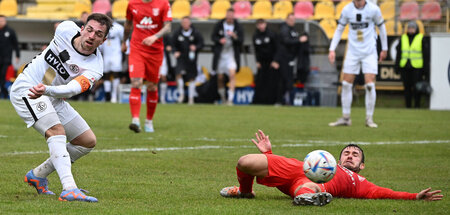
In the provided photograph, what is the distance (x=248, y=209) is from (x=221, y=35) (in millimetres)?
16729

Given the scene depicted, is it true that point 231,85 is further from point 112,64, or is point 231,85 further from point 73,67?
point 73,67

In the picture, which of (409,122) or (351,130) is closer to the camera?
(351,130)

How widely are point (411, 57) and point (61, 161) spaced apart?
16381 millimetres

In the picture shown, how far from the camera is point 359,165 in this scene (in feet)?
21.7

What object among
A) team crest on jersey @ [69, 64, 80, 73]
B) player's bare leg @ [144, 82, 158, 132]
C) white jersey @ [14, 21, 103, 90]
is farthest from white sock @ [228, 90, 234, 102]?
team crest on jersey @ [69, 64, 80, 73]

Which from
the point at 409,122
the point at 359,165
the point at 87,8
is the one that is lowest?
the point at 409,122

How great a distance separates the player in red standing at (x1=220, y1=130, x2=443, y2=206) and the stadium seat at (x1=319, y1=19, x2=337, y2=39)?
1740 centimetres

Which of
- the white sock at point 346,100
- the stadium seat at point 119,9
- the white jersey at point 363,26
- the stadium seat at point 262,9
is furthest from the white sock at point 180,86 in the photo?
the white jersey at point 363,26

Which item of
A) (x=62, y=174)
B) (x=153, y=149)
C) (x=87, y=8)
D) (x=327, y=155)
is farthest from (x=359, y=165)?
(x=87, y=8)

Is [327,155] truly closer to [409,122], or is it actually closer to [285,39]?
[409,122]

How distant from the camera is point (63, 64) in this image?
6.40 metres

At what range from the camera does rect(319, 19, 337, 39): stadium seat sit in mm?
23547

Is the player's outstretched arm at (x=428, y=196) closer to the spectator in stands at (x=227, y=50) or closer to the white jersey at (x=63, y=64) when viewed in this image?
the white jersey at (x=63, y=64)

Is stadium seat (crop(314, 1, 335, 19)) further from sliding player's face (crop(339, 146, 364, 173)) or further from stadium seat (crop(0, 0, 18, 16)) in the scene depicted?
sliding player's face (crop(339, 146, 364, 173))
